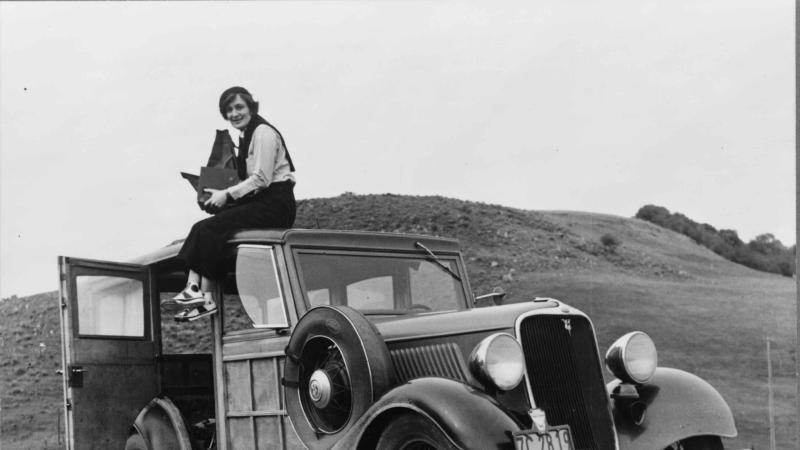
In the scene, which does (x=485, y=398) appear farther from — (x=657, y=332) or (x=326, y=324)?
(x=657, y=332)

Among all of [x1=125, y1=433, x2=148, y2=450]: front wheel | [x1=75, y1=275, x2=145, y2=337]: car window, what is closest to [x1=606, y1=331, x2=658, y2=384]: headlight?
[x1=125, y1=433, x2=148, y2=450]: front wheel

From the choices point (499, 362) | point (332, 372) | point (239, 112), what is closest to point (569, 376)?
point (499, 362)

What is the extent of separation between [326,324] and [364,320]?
0.74 feet

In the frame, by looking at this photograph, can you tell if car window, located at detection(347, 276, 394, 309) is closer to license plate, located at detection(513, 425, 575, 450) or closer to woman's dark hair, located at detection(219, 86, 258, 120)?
woman's dark hair, located at detection(219, 86, 258, 120)

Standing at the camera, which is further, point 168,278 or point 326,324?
point 168,278

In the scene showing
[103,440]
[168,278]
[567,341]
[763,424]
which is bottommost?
[763,424]

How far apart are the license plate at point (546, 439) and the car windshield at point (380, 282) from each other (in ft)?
5.40

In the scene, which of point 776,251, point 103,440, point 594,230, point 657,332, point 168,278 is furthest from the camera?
point 776,251

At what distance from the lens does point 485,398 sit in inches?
195

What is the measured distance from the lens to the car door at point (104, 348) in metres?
Answer: 6.77

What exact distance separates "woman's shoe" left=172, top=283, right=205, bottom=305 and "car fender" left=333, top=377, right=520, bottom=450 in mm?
1685

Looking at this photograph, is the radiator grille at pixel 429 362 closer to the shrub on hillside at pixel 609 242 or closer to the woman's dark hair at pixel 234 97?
the woman's dark hair at pixel 234 97

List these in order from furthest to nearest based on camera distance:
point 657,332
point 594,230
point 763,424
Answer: point 594,230 → point 657,332 → point 763,424

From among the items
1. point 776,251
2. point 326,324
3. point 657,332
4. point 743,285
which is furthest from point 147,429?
point 776,251
